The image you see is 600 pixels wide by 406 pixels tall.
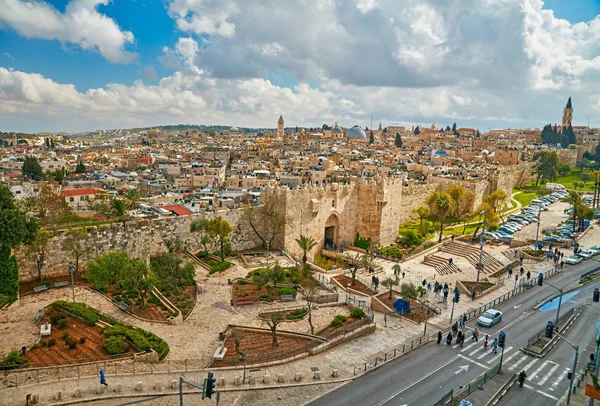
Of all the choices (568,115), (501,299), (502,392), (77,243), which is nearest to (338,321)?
(502,392)

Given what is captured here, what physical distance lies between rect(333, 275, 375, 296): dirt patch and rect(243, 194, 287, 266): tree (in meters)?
6.87

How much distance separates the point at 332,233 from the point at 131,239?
20230mm

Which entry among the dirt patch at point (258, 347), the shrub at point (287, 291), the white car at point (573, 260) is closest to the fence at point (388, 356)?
the dirt patch at point (258, 347)

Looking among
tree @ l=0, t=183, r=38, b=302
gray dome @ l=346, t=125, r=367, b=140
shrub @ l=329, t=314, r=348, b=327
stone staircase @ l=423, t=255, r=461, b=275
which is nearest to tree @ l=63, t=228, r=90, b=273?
tree @ l=0, t=183, r=38, b=302

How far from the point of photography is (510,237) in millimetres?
41938

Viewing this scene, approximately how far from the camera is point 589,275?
2962 cm

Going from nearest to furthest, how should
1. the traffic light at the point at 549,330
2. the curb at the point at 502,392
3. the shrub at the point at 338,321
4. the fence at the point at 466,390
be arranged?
the fence at the point at 466,390 → the curb at the point at 502,392 → the traffic light at the point at 549,330 → the shrub at the point at 338,321

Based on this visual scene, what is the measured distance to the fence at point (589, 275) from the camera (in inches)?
1130

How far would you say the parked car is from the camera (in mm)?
22766

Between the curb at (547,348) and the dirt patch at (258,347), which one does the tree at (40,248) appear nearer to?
the dirt patch at (258,347)

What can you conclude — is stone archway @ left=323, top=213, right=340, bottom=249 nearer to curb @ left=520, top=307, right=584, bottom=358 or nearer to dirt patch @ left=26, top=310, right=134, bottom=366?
curb @ left=520, top=307, right=584, bottom=358

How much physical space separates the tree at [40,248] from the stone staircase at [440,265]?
2741 cm

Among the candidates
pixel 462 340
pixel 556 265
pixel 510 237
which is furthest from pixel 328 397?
pixel 510 237

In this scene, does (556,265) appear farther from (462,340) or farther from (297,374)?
(297,374)
